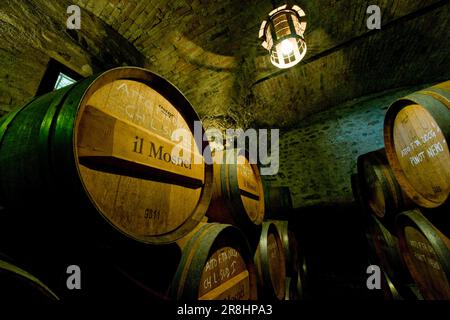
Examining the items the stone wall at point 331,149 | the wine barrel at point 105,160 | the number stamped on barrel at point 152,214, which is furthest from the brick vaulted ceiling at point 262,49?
the number stamped on barrel at point 152,214

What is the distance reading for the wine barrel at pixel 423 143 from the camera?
1.46 m

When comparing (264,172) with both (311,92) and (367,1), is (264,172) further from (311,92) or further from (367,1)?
(367,1)

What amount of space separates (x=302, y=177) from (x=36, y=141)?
577 centimetres

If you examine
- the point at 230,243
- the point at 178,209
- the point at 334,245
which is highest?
the point at 178,209

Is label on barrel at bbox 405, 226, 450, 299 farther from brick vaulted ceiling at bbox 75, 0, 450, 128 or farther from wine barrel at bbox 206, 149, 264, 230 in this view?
brick vaulted ceiling at bbox 75, 0, 450, 128

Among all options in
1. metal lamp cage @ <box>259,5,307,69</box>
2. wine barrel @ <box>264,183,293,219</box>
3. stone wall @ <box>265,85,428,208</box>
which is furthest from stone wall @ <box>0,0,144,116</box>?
stone wall @ <box>265,85,428,208</box>

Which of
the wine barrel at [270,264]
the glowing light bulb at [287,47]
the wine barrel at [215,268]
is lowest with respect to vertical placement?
the wine barrel at [270,264]

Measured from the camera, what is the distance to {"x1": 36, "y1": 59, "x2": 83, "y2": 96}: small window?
1.91m

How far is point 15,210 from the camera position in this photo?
90 centimetres

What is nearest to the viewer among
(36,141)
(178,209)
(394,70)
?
(36,141)

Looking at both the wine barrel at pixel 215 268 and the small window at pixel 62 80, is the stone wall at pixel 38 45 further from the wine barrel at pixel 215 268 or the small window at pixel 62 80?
the wine barrel at pixel 215 268

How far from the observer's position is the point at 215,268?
144 centimetres

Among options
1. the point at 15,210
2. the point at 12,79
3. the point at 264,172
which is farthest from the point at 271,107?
the point at 15,210

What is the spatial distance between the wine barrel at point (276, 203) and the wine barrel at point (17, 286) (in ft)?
10.5
